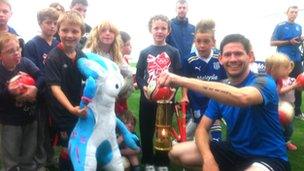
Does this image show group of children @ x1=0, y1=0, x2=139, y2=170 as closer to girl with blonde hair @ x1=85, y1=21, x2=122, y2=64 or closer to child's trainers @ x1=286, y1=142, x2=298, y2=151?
girl with blonde hair @ x1=85, y1=21, x2=122, y2=64

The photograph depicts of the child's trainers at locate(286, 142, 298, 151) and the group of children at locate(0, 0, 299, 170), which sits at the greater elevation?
the group of children at locate(0, 0, 299, 170)

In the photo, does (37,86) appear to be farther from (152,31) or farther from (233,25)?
(233,25)

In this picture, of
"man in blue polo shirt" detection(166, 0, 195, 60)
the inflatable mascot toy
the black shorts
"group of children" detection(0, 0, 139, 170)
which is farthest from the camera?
"man in blue polo shirt" detection(166, 0, 195, 60)

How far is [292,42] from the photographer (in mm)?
7457

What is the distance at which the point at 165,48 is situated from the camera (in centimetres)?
450

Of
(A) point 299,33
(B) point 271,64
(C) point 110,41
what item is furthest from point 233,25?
(C) point 110,41

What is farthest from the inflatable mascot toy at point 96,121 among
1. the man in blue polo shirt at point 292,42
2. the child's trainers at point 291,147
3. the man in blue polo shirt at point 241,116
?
the man in blue polo shirt at point 292,42

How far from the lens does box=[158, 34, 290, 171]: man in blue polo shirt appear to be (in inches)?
117

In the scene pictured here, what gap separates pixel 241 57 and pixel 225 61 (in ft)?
0.40

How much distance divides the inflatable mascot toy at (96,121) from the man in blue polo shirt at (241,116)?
48 cm

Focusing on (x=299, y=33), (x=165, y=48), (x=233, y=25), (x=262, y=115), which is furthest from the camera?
(x=233, y=25)

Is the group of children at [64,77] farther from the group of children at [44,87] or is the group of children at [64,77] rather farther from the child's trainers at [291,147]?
the child's trainers at [291,147]

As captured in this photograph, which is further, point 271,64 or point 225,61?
point 271,64

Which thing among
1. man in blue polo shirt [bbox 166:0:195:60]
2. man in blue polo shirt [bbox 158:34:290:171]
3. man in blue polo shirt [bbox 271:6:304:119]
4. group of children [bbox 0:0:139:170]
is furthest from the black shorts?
man in blue polo shirt [bbox 271:6:304:119]
